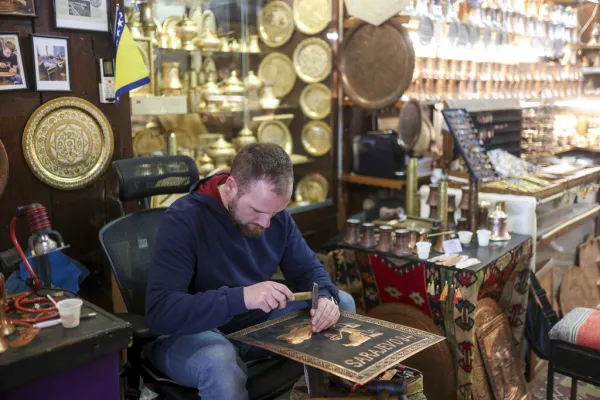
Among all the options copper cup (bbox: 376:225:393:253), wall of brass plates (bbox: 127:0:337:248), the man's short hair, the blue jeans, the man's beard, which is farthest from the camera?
wall of brass plates (bbox: 127:0:337:248)

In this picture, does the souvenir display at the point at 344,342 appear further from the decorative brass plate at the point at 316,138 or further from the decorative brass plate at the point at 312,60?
the decorative brass plate at the point at 312,60

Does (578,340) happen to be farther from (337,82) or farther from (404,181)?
(337,82)

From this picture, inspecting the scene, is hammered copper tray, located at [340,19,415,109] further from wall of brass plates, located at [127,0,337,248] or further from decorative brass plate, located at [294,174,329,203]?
decorative brass plate, located at [294,174,329,203]

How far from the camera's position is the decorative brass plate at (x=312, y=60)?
14.6 ft

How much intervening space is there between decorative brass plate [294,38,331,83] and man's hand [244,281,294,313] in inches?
112

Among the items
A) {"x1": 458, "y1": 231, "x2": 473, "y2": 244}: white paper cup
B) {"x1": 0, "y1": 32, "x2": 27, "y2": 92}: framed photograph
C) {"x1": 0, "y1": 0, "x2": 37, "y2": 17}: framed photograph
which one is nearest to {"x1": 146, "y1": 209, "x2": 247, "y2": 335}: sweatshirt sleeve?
{"x1": 0, "y1": 32, "x2": 27, "y2": 92}: framed photograph

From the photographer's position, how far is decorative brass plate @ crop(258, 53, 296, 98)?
4.66 meters

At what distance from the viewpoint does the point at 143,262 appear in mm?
2320

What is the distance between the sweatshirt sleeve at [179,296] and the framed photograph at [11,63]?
114 cm

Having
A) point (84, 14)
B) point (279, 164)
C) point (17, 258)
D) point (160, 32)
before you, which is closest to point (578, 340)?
point (279, 164)

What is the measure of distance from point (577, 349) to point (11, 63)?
2.81 m

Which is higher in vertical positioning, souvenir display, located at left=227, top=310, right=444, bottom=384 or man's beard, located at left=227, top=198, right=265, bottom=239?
man's beard, located at left=227, top=198, right=265, bottom=239

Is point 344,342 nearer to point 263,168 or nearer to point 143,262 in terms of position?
point 263,168

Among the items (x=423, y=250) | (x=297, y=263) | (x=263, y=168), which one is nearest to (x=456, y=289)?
(x=423, y=250)
